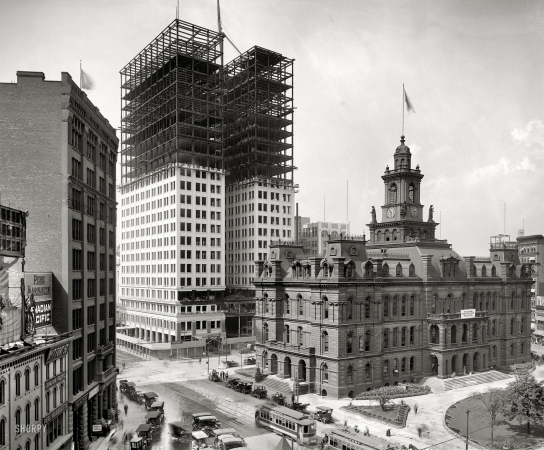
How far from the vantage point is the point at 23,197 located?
4928 cm

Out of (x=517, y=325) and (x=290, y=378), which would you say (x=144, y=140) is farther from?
(x=517, y=325)

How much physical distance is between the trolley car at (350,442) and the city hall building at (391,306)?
22299mm

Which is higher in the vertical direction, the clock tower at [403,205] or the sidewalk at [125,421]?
the clock tower at [403,205]

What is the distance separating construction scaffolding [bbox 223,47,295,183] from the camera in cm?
13325

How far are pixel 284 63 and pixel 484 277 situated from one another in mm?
75880

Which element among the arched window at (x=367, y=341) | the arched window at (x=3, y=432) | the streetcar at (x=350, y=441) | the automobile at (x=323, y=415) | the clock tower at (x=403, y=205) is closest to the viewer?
the arched window at (x=3, y=432)

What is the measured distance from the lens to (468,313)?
87750mm

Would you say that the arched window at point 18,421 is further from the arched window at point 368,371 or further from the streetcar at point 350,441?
the arched window at point 368,371

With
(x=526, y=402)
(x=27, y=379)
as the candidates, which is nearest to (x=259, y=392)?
(x=526, y=402)

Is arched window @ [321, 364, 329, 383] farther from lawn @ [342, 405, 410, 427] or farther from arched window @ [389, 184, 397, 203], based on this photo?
arched window @ [389, 184, 397, 203]

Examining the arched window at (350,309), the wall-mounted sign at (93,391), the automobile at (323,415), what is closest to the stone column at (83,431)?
the wall-mounted sign at (93,391)

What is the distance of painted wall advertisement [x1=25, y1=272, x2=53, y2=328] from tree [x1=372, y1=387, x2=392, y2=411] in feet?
137

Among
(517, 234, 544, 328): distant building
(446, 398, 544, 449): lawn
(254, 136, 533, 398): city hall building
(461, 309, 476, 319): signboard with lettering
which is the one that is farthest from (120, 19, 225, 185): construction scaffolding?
(517, 234, 544, 328): distant building

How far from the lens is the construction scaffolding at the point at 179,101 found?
122m
